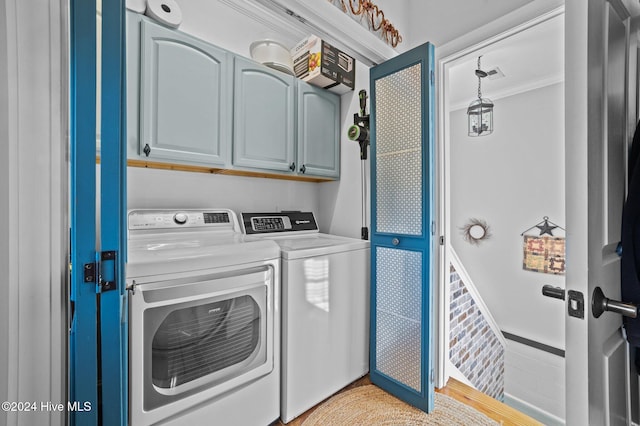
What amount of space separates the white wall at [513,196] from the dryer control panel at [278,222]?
2.52 meters

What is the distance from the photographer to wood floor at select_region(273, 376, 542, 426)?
1.62 m

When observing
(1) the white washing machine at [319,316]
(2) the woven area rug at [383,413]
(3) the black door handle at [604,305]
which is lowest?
(2) the woven area rug at [383,413]

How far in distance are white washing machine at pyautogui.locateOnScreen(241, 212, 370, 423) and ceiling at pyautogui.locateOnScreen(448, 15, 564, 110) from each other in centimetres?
164

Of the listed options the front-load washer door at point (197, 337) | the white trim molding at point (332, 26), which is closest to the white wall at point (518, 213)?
the white trim molding at point (332, 26)

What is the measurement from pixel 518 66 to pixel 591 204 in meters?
2.92

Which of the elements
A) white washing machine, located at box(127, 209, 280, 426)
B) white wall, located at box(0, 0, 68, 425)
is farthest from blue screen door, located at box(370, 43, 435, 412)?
white wall, located at box(0, 0, 68, 425)

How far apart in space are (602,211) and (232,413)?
168 cm

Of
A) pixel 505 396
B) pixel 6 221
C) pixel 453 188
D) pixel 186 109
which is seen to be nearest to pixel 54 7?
pixel 6 221

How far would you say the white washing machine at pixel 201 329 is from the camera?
1.13 meters

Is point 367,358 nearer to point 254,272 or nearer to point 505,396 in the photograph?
point 254,272

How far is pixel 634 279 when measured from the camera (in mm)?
819

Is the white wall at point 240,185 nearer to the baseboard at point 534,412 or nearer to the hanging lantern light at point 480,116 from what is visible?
the hanging lantern light at point 480,116

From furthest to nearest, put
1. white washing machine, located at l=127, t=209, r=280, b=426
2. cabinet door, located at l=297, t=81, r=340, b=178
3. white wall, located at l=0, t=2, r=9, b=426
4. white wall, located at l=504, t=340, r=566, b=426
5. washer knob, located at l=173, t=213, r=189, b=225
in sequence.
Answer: white wall, located at l=504, t=340, r=566, b=426 → cabinet door, located at l=297, t=81, r=340, b=178 → washer knob, located at l=173, t=213, r=189, b=225 → white washing machine, located at l=127, t=209, r=280, b=426 → white wall, located at l=0, t=2, r=9, b=426

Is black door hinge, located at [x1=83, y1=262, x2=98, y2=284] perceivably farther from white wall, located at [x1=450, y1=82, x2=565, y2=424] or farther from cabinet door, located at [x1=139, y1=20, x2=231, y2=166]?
white wall, located at [x1=450, y1=82, x2=565, y2=424]
